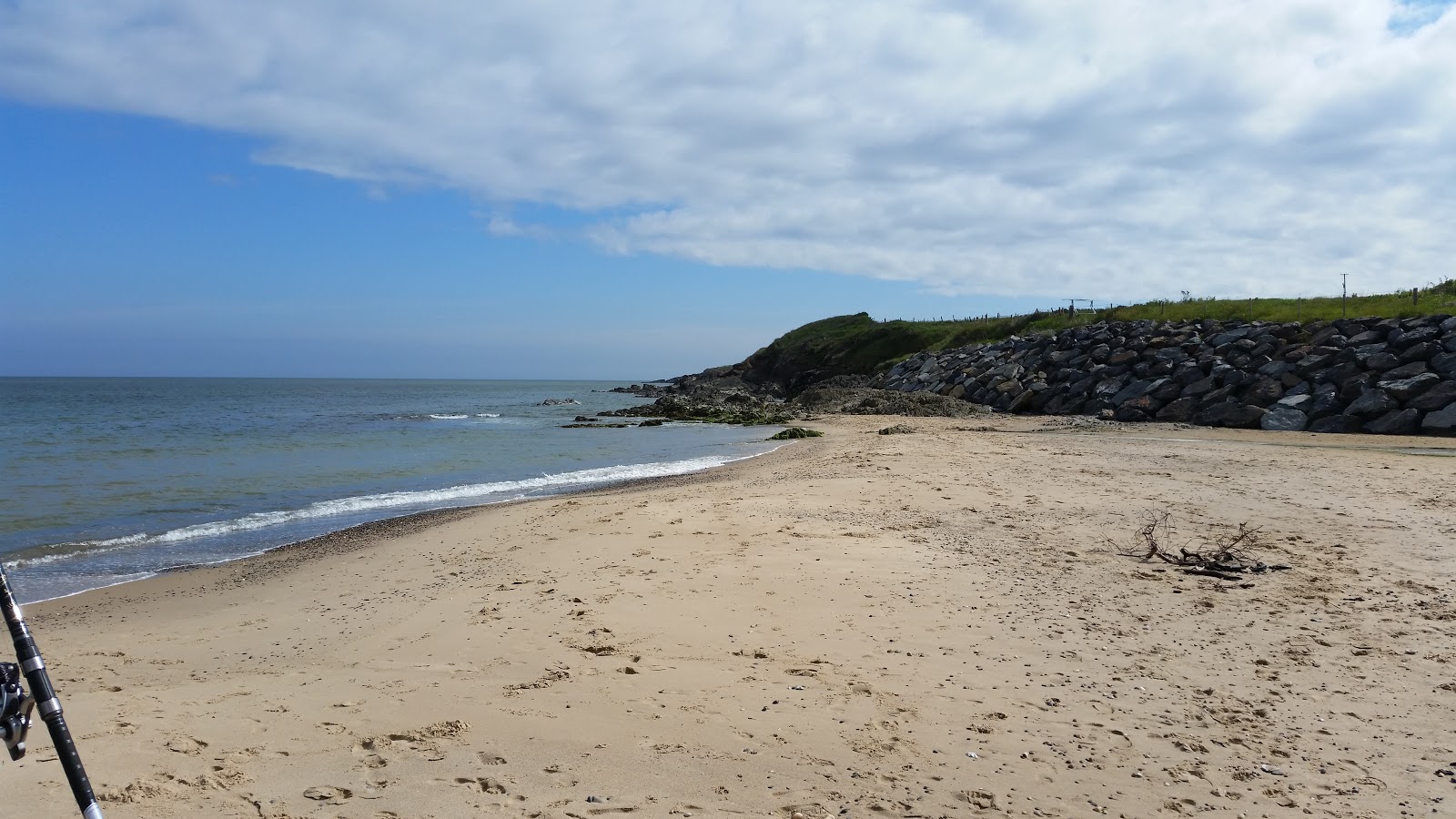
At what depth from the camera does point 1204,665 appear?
5402mm

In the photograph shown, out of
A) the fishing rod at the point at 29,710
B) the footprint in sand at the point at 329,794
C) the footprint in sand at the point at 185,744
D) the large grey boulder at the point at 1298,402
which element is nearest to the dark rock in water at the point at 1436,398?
the large grey boulder at the point at 1298,402

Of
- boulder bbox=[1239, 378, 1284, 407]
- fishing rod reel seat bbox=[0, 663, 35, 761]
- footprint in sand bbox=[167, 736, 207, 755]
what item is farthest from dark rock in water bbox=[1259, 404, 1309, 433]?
fishing rod reel seat bbox=[0, 663, 35, 761]

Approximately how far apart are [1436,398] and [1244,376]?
5465 mm

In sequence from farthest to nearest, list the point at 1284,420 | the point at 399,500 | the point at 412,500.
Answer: the point at 1284,420, the point at 412,500, the point at 399,500

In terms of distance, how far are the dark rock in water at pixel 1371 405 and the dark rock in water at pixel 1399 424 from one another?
320 millimetres

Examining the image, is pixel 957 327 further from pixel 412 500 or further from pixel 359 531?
pixel 359 531

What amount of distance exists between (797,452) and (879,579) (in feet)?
47.9

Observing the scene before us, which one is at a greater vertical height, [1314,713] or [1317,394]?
[1317,394]

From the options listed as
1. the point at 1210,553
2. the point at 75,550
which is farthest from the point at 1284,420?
the point at 75,550

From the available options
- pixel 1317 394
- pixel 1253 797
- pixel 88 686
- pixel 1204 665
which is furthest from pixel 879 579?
pixel 1317 394

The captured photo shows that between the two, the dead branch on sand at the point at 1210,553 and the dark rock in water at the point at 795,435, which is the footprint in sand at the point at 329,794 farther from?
the dark rock in water at the point at 795,435

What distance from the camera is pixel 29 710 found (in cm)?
260

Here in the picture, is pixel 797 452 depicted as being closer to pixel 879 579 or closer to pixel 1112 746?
pixel 879 579

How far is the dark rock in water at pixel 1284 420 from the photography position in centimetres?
2241
